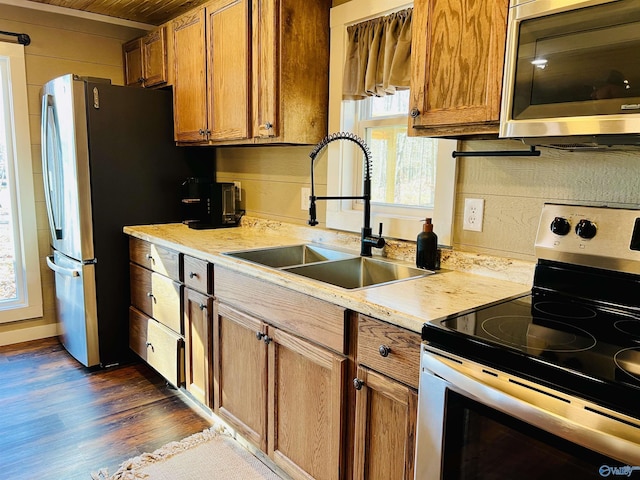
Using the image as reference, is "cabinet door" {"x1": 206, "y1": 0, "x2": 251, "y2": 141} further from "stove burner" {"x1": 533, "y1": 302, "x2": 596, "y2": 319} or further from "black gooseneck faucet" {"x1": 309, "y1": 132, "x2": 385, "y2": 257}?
"stove burner" {"x1": 533, "y1": 302, "x2": 596, "y2": 319}

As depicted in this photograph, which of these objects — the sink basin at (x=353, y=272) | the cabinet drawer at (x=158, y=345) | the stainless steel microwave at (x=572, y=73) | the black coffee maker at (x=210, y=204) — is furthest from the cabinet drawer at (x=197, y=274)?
the stainless steel microwave at (x=572, y=73)

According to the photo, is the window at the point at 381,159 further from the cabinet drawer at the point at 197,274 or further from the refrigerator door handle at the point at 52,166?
the refrigerator door handle at the point at 52,166

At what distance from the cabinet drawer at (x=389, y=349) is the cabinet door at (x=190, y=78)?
1772mm

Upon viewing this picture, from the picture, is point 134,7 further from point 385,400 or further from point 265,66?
point 385,400

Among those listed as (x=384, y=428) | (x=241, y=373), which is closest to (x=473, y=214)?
(x=384, y=428)

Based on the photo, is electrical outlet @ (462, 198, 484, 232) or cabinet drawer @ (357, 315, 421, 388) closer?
cabinet drawer @ (357, 315, 421, 388)

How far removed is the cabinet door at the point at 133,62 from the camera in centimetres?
326

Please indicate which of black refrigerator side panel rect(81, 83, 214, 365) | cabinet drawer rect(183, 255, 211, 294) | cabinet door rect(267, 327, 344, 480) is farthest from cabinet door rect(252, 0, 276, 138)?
cabinet door rect(267, 327, 344, 480)

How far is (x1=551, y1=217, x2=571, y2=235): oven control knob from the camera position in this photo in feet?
4.64

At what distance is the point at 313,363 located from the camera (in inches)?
63.9

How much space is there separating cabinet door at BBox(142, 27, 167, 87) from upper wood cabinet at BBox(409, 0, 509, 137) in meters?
1.98

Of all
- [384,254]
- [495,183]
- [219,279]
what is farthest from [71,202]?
[495,183]

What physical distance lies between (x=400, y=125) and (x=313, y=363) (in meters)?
1.18

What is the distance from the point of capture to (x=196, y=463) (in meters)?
2.04
